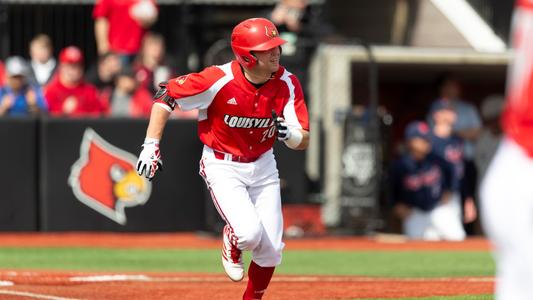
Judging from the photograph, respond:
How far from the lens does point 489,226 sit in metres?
3.85

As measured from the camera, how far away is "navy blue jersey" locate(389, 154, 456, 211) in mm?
16031

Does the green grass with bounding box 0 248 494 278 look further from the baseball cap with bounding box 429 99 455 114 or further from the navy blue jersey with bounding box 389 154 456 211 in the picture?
the baseball cap with bounding box 429 99 455 114

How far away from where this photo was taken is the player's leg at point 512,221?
149 inches

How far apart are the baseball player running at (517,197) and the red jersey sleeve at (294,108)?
357 cm

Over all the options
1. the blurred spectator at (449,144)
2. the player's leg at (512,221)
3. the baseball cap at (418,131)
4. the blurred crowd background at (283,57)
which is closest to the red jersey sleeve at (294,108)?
the player's leg at (512,221)

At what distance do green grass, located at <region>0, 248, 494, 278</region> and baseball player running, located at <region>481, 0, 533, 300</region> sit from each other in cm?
681

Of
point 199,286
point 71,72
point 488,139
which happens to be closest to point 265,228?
point 199,286

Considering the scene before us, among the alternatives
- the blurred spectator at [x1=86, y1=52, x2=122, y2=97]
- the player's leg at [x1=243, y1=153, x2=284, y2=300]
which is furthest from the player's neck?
the blurred spectator at [x1=86, y1=52, x2=122, y2=97]

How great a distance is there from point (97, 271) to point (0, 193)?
4438mm

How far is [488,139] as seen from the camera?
16891 mm

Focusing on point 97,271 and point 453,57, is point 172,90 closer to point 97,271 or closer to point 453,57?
point 97,271

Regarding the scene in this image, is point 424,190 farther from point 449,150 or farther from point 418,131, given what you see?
point 418,131

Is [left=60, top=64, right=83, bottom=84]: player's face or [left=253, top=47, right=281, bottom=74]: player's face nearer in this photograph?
[left=253, top=47, right=281, bottom=74]: player's face

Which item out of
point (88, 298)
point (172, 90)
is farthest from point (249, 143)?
point (88, 298)
